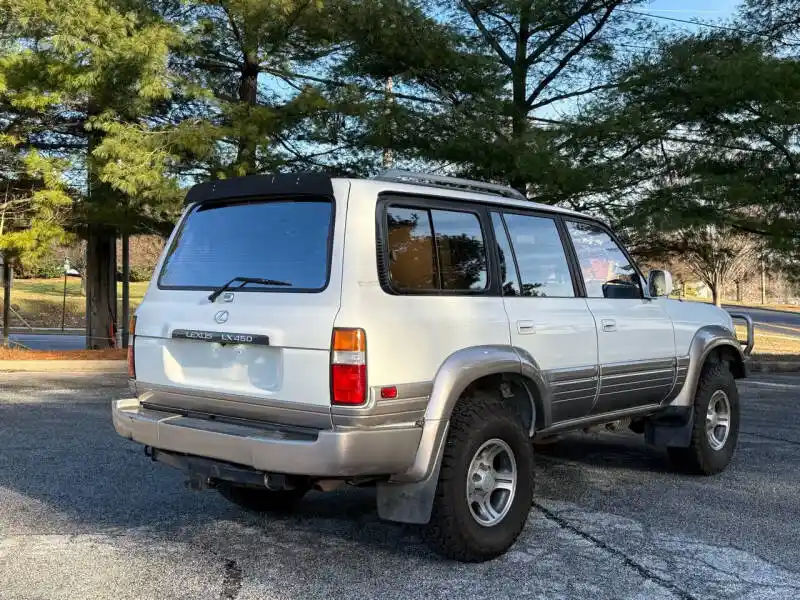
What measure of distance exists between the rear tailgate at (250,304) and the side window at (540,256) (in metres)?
1.33

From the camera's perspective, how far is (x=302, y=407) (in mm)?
3686

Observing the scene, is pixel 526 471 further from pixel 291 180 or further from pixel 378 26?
pixel 378 26

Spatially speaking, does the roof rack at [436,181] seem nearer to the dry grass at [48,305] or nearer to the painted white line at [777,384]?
the painted white line at [777,384]

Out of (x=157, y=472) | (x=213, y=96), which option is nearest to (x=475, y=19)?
(x=213, y=96)

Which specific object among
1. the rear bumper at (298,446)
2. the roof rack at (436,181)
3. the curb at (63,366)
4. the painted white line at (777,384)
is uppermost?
the roof rack at (436,181)

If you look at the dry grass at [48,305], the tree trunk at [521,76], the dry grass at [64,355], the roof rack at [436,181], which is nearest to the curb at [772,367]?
the tree trunk at [521,76]

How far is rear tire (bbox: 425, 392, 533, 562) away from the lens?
3943mm

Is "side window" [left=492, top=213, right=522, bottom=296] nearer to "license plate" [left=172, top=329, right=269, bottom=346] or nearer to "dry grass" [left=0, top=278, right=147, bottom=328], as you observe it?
"license plate" [left=172, top=329, right=269, bottom=346]

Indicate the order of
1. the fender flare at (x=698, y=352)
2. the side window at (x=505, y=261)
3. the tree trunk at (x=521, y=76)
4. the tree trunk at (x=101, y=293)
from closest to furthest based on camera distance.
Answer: the side window at (x=505, y=261) < the fender flare at (x=698, y=352) < the tree trunk at (x=521, y=76) < the tree trunk at (x=101, y=293)

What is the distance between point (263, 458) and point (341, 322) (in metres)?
0.72

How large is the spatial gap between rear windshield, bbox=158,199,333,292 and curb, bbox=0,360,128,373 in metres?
9.70

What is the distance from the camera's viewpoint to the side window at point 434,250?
13.1 ft

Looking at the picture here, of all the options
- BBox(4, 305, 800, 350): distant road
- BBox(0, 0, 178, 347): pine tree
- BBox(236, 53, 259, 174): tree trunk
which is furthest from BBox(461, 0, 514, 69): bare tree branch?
BBox(4, 305, 800, 350): distant road

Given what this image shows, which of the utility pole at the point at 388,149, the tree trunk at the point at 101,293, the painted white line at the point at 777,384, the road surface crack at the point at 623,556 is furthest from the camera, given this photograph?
the tree trunk at the point at 101,293
